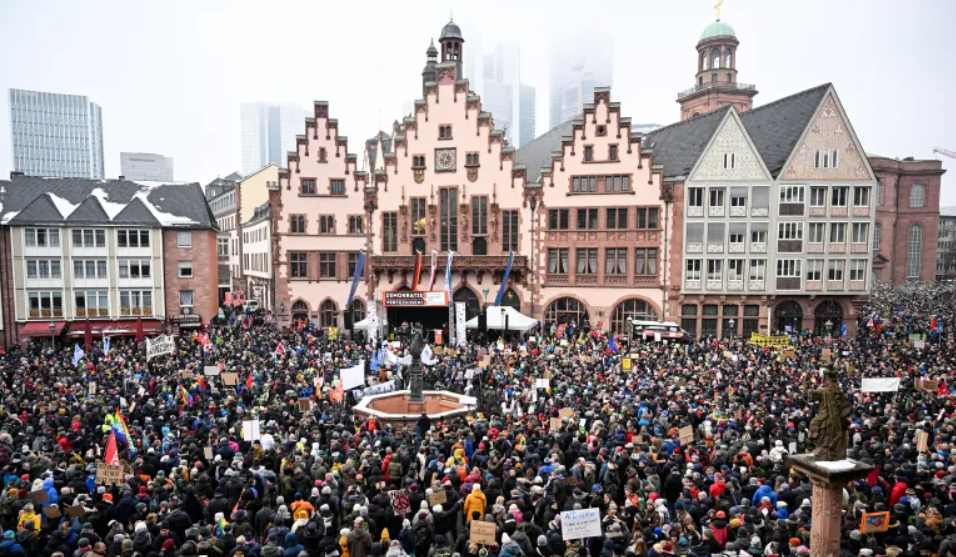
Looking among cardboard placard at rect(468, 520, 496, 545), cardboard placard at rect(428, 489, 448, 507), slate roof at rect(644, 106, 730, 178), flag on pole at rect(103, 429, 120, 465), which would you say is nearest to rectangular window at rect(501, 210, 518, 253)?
slate roof at rect(644, 106, 730, 178)

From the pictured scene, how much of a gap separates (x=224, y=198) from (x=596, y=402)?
2931 inches

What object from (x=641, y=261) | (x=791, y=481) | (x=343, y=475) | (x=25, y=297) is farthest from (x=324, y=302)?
(x=791, y=481)

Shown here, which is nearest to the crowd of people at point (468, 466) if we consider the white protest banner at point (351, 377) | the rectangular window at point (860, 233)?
the white protest banner at point (351, 377)

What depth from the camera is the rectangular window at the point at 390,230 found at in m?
46.7

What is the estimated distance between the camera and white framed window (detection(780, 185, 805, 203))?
41.3m

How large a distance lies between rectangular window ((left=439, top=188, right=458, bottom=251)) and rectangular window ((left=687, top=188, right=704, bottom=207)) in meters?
16.7

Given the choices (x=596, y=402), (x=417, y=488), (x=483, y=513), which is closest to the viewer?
(x=483, y=513)

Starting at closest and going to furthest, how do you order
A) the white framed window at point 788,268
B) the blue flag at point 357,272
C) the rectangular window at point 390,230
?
the white framed window at point 788,268 < the blue flag at point 357,272 < the rectangular window at point 390,230

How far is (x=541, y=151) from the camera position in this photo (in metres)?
63.2

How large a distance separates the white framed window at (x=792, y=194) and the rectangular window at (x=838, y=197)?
82.1 inches

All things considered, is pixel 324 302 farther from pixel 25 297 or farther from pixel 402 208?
pixel 25 297

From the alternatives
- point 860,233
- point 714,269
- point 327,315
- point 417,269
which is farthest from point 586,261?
point 327,315

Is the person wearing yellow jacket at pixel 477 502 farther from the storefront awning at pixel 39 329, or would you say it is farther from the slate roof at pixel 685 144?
the storefront awning at pixel 39 329

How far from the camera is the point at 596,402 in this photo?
20.9 metres
